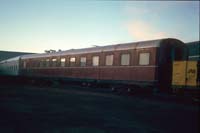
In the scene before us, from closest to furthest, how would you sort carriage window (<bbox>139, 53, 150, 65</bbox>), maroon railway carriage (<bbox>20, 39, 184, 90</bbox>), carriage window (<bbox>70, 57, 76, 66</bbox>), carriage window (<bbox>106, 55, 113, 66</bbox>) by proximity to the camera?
1. maroon railway carriage (<bbox>20, 39, 184, 90</bbox>)
2. carriage window (<bbox>139, 53, 150, 65</bbox>)
3. carriage window (<bbox>106, 55, 113, 66</bbox>)
4. carriage window (<bbox>70, 57, 76, 66</bbox>)

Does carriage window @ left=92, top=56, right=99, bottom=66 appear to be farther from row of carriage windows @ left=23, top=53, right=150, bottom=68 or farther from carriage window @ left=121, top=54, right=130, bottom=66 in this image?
carriage window @ left=121, top=54, right=130, bottom=66

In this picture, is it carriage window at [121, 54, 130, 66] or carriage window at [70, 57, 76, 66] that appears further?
carriage window at [70, 57, 76, 66]

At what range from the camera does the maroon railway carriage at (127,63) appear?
15.9 metres

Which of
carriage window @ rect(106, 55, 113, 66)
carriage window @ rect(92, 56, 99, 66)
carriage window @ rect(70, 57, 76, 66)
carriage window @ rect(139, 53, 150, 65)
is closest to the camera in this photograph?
carriage window @ rect(139, 53, 150, 65)

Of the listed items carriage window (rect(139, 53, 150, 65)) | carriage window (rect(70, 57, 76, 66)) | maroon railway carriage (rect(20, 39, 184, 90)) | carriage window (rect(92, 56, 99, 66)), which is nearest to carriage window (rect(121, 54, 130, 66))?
maroon railway carriage (rect(20, 39, 184, 90))

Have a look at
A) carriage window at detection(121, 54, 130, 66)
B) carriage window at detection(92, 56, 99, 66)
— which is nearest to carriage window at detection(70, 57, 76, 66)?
carriage window at detection(92, 56, 99, 66)

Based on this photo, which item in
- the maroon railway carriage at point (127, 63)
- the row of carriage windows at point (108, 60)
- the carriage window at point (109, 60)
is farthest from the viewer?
the carriage window at point (109, 60)

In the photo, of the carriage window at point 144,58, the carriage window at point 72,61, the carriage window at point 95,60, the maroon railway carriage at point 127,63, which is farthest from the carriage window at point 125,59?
the carriage window at point 72,61

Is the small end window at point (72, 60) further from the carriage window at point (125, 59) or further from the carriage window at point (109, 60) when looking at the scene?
the carriage window at point (125, 59)

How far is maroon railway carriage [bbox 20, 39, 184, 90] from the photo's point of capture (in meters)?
15.9

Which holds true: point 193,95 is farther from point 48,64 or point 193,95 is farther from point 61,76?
point 48,64

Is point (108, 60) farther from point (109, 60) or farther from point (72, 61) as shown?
point (72, 61)

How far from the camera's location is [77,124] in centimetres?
805

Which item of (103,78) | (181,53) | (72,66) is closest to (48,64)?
(72,66)
